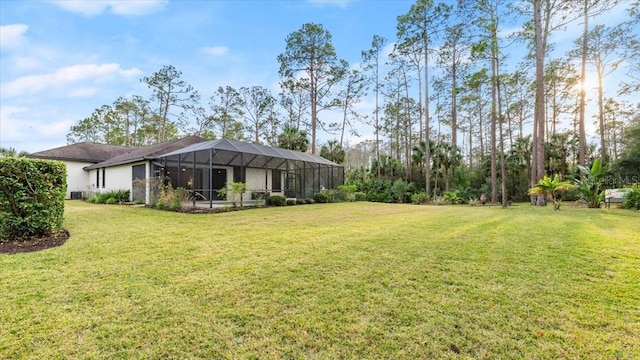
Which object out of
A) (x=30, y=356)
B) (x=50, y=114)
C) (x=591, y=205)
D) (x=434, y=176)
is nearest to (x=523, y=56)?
(x=591, y=205)

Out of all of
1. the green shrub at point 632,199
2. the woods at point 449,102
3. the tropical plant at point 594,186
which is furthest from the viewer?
the woods at point 449,102

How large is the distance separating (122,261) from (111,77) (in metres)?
15.3

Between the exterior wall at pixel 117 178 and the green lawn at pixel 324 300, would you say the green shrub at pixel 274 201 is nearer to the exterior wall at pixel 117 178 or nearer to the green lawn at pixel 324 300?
the exterior wall at pixel 117 178

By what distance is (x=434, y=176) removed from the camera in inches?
830

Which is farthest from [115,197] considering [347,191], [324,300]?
[324,300]

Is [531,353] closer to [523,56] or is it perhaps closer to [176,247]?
[176,247]

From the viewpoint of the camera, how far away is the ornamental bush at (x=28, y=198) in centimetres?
454

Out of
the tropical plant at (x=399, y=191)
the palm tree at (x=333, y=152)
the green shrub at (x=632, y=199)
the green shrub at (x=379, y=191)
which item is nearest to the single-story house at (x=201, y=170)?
the green shrub at (x=379, y=191)

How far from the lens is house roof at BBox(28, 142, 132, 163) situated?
1847cm

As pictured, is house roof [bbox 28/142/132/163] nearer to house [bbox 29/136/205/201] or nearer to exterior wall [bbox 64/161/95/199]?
house [bbox 29/136/205/201]

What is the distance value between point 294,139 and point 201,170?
847 cm

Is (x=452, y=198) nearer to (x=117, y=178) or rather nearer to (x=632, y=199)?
(x=632, y=199)

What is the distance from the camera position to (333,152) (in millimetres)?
24281

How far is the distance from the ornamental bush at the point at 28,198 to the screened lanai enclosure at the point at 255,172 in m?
7.39
